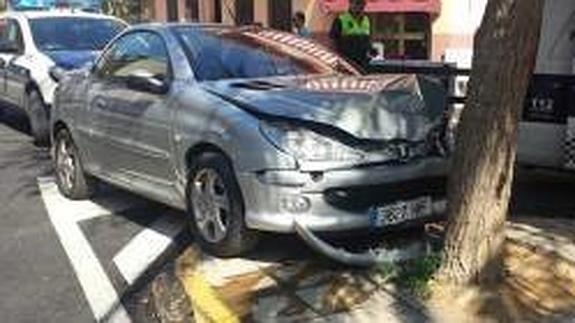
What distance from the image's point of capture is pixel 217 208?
6.89 meters

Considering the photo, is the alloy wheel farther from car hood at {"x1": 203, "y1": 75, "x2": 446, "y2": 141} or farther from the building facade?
the building facade

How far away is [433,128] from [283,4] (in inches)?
731

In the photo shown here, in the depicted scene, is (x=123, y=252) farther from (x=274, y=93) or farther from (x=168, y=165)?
(x=274, y=93)

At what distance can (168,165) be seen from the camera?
750 cm

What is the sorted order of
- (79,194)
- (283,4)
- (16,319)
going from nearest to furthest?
(16,319) < (79,194) < (283,4)

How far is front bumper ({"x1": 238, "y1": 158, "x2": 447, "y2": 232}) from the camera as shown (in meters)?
6.38

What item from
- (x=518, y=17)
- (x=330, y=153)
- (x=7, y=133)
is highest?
(x=518, y=17)

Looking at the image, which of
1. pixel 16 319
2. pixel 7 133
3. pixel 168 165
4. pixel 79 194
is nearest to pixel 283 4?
pixel 7 133

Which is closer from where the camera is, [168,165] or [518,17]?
[518,17]

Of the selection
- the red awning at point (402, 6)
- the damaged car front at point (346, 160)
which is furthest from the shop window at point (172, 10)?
the damaged car front at point (346, 160)

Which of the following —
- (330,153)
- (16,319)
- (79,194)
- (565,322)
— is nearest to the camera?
(565,322)

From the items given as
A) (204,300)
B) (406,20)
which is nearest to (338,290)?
(204,300)

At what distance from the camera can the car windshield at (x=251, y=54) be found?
7625 mm

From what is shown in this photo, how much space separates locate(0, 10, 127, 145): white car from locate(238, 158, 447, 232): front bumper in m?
6.45
